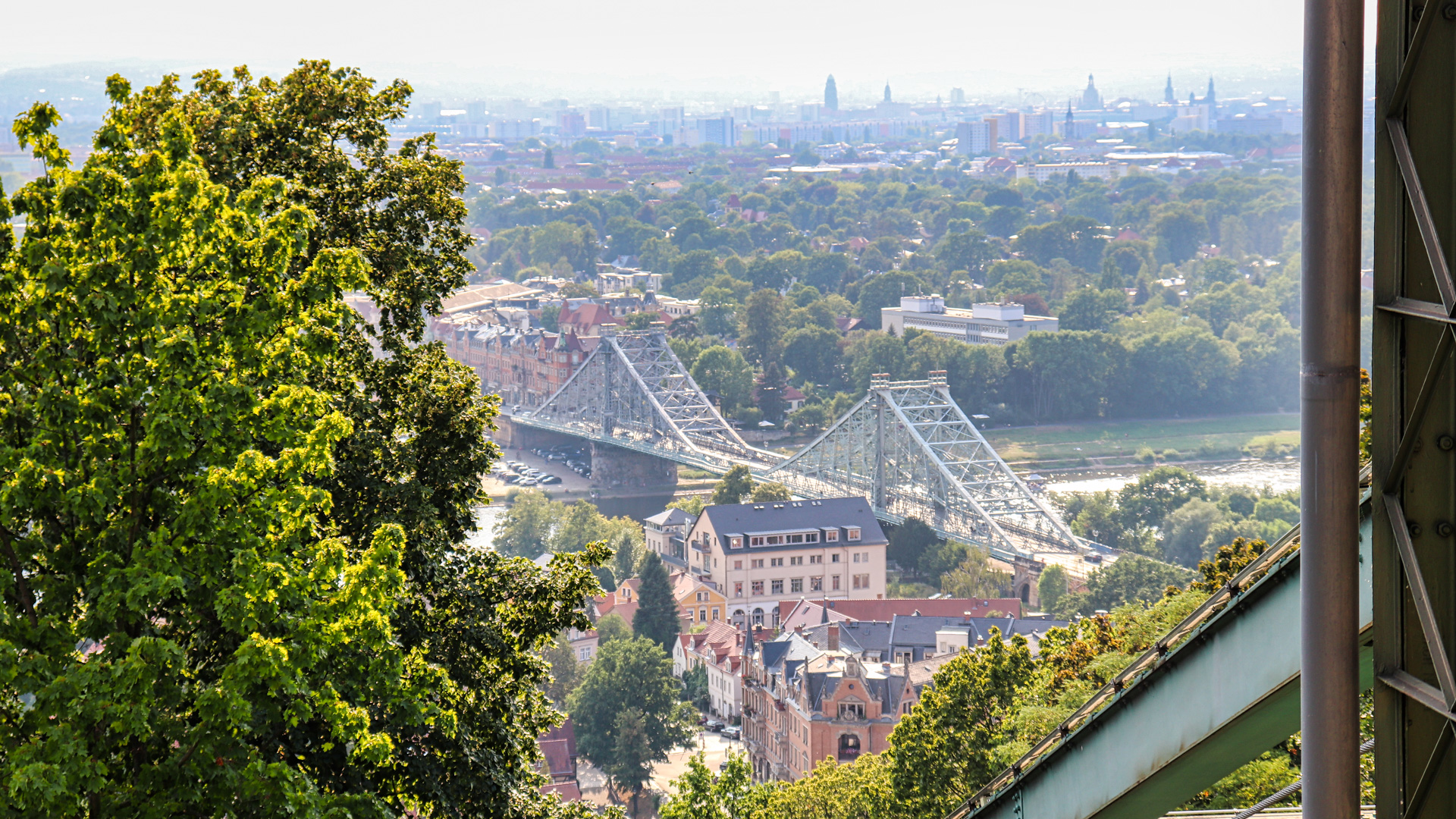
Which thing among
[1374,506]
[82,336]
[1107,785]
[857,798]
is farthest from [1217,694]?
→ [857,798]

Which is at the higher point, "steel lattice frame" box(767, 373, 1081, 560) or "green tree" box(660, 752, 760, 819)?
"green tree" box(660, 752, 760, 819)

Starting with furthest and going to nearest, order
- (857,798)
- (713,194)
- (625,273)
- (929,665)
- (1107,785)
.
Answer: (713,194)
(625,273)
(929,665)
(857,798)
(1107,785)

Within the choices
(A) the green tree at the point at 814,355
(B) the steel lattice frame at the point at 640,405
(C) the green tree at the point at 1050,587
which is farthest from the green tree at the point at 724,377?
(C) the green tree at the point at 1050,587

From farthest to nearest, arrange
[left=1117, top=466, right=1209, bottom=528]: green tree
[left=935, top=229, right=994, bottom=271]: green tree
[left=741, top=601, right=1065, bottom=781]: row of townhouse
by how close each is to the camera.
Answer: [left=935, top=229, right=994, bottom=271]: green tree < [left=1117, top=466, right=1209, bottom=528]: green tree < [left=741, top=601, right=1065, bottom=781]: row of townhouse

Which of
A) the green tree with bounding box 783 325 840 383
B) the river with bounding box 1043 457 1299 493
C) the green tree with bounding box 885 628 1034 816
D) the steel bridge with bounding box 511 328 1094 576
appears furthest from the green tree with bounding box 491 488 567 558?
the green tree with bounding box 885 628 1034 816

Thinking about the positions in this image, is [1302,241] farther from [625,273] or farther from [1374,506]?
[625,273]

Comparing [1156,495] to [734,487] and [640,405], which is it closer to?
[734,487]

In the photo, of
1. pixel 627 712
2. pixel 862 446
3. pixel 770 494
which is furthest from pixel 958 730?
pixel 862 446

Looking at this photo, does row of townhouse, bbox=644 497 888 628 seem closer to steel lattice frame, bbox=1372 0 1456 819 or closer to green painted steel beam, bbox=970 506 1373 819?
green painted steel beam, bbox=970 506 1373 819
